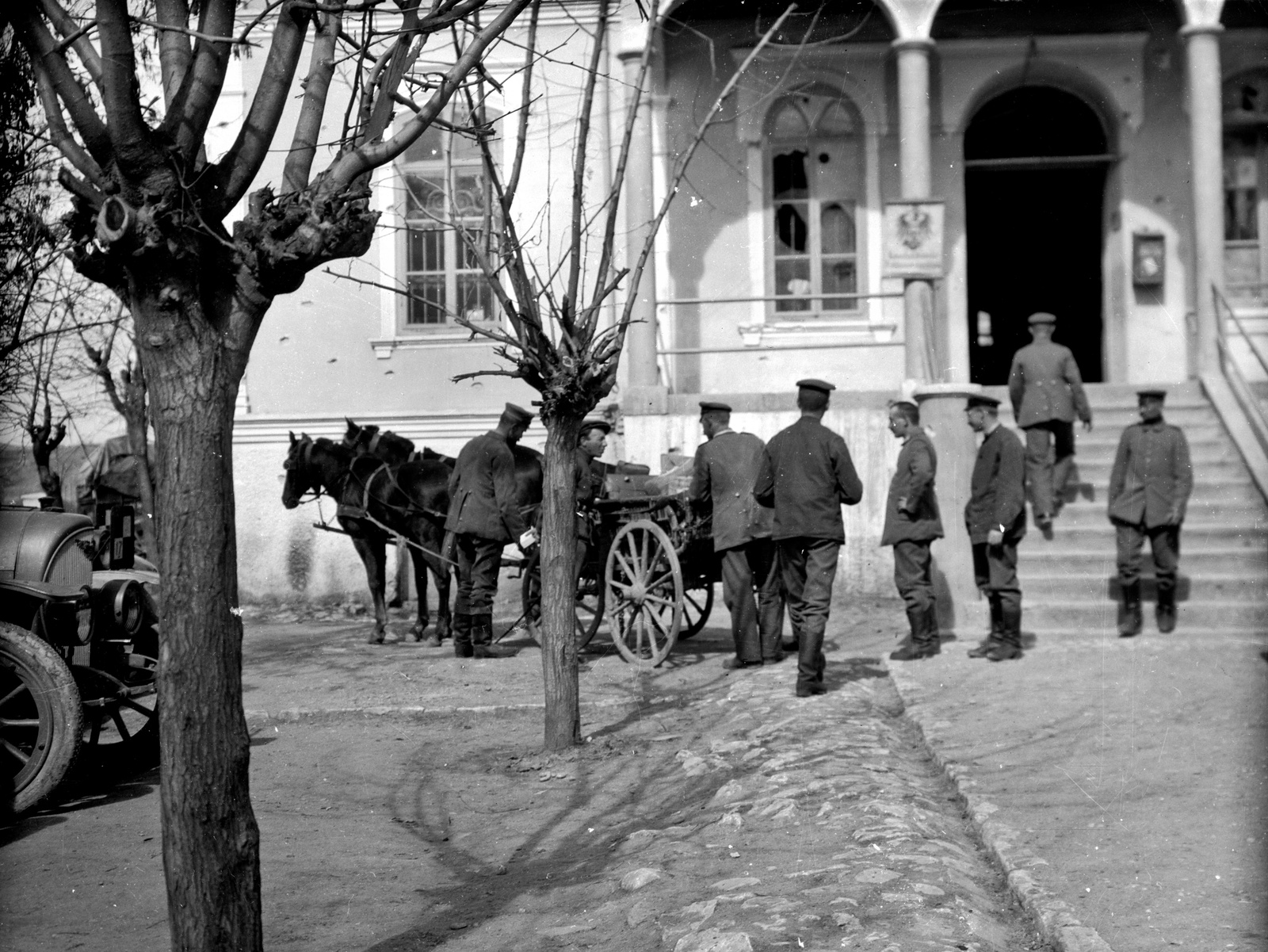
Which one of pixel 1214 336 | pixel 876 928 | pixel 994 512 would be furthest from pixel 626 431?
pixel 876 928

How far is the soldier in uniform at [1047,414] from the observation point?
1295 cm

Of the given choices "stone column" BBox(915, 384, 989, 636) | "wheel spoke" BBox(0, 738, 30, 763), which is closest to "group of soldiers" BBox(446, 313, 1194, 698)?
"stone column" BBox(915, 384, 989, 636)

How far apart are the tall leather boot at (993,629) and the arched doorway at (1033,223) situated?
7.65 m

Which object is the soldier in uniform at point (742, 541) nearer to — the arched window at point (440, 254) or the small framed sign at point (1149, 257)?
the arched window at point (440, 254)

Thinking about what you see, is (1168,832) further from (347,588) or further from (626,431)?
(347,588)

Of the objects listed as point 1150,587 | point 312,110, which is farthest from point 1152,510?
point 312,110

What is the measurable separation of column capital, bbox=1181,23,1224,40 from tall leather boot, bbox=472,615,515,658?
9692 millimetres

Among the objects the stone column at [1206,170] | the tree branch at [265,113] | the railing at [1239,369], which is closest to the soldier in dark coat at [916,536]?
the railing at [1239,369]

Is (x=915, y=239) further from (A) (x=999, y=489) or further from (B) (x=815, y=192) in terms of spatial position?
(A) (x=999, y=489)

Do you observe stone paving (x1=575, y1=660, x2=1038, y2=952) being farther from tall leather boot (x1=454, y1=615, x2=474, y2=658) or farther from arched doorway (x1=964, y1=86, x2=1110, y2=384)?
arched doorway (x1=964, y1=86, x2=1110, y2=384)

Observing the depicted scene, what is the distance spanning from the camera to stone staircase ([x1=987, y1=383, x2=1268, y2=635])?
38.9ft

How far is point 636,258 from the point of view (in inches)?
616

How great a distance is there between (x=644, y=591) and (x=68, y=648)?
14.6 feet

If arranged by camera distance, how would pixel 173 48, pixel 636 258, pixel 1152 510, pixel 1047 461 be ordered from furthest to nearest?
1. pixel 636 258
2. pixel 1047 461
3. pixel 1152 510
4. pixel 173 48
